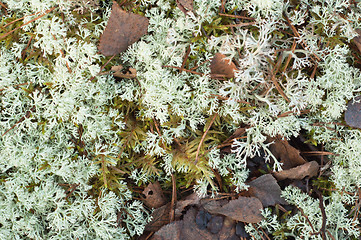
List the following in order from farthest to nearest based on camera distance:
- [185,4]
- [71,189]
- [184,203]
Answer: [184,203] < [71,189] < [185,4]

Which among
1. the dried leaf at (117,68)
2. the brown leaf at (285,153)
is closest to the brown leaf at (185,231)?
the brown leaf at (285,153)

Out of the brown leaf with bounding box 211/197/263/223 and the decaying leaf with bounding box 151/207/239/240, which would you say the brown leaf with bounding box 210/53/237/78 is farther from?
the decaying leaf with bounding box 151/207/239/240

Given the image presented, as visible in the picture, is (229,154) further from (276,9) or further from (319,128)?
(276,9)

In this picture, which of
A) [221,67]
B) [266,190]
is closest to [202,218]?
[266,190]

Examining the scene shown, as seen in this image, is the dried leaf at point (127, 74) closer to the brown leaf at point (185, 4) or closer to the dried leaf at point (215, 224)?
the brown leaf at point (185, 4)

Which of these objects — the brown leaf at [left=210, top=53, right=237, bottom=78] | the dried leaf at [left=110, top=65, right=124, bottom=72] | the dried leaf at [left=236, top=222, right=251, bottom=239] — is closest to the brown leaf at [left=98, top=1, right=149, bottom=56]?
the dried leaf at [left=110, top=65, right=124, bottom=72]

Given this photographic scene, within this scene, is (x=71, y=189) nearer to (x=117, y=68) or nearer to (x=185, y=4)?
(x=117, y=68)
